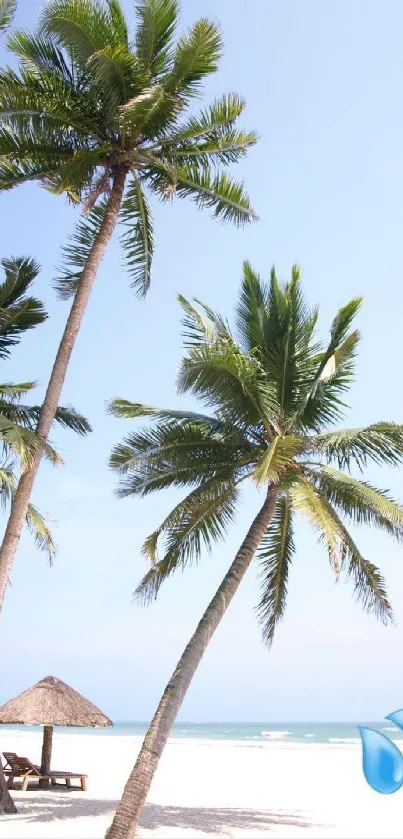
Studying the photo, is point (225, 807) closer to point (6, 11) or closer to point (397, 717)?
point (397, 717)

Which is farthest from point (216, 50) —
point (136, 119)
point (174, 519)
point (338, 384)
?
point (174, 519)

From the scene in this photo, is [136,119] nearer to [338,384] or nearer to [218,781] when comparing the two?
[338,384]

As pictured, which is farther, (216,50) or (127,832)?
(216,50)

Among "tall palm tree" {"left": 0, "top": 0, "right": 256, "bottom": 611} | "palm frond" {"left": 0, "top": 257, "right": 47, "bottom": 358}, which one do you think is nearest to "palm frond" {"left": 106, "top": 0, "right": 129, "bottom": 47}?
"tall palm tree" {"left": 0, "top": 0, "right": 256, "bottom": 611}

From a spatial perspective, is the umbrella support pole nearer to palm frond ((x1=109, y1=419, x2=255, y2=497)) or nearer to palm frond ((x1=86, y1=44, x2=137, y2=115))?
palm frond ((x1=109, y1=419, x2=255, y2=497))

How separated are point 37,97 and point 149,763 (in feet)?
30.4

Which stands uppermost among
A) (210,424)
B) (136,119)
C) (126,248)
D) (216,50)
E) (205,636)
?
(216,50)

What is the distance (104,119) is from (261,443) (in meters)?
5.42

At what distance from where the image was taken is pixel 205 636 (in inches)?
428

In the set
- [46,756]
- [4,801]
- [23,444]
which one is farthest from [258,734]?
[23,444]

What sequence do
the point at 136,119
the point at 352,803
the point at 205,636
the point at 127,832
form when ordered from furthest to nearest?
the point at 352,803 → the point at 136,119 → the point at 205,636 → the point at 127,832

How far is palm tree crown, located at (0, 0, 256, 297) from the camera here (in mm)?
12047

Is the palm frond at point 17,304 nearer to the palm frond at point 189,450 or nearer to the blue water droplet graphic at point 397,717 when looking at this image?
the palm frond at point 189,450

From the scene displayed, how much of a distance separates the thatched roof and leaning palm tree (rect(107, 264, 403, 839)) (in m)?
4.91
